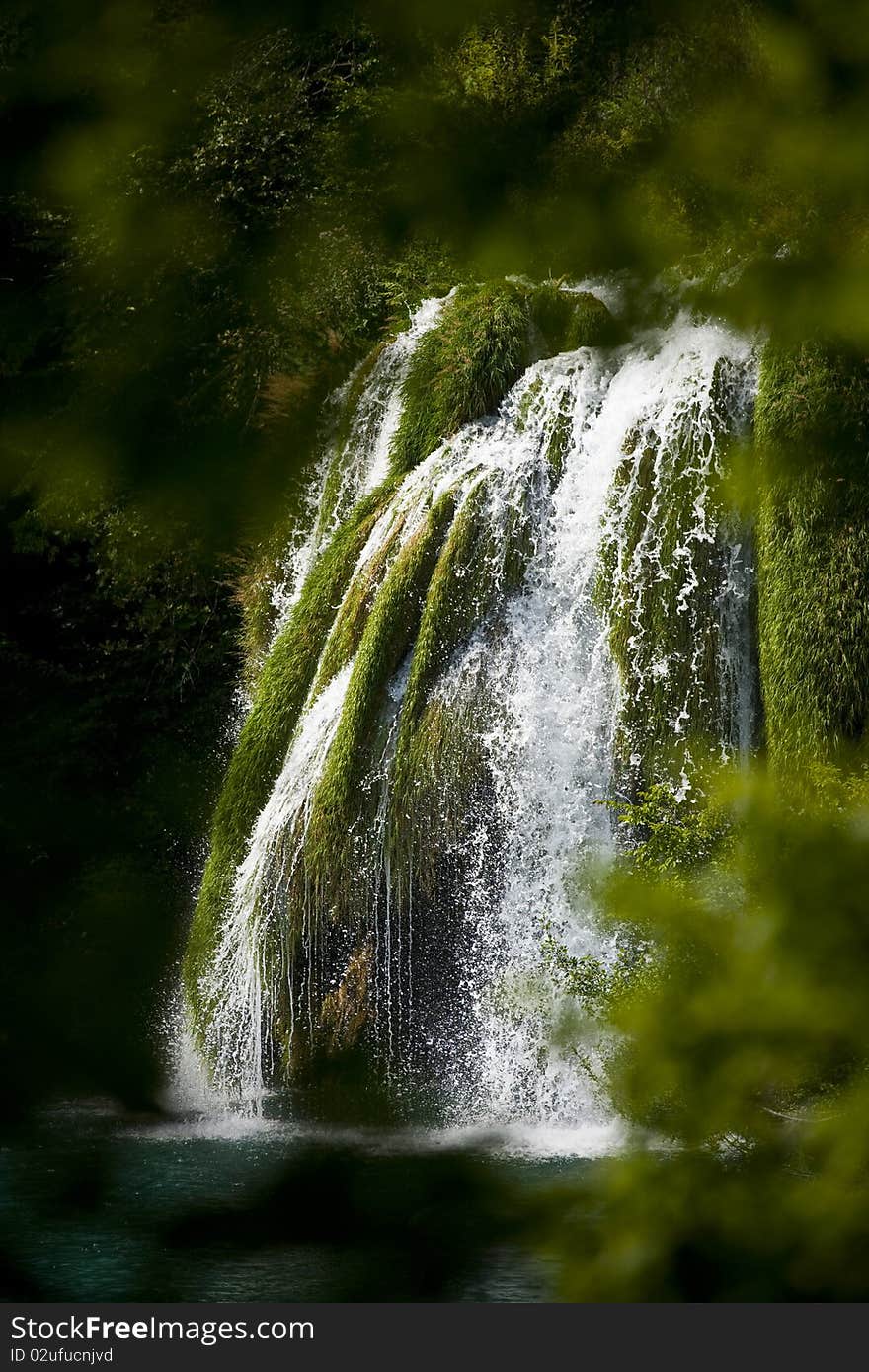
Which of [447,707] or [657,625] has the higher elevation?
[657,625]

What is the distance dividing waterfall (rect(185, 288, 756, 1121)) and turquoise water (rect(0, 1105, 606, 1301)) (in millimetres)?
4014

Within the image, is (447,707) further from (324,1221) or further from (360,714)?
(324,1221)

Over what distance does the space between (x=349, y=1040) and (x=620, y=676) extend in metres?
1.95

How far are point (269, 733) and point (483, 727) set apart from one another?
1.23 m

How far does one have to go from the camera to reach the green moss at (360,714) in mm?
5215

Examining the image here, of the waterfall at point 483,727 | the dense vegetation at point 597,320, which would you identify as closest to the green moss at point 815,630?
the waterfall at point 483,727

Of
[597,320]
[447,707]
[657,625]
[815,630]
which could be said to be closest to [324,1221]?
[597,320]

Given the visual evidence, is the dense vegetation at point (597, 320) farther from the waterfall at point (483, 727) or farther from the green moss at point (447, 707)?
the green moss at point (447, 707)

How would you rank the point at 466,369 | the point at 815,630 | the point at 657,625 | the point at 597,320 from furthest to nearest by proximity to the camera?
the point at 466,369, the point at 657,625, the point at 815,630, the point at 597,320

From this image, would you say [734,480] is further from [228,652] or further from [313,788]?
[228,652]

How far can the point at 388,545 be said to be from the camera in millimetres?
5520

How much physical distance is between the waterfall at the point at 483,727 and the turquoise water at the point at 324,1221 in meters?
4.01

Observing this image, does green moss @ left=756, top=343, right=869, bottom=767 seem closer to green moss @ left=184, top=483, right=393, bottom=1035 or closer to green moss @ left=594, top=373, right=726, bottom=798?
green moss @ left=594, top=373, right=726, bottom=798

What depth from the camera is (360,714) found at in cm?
522
